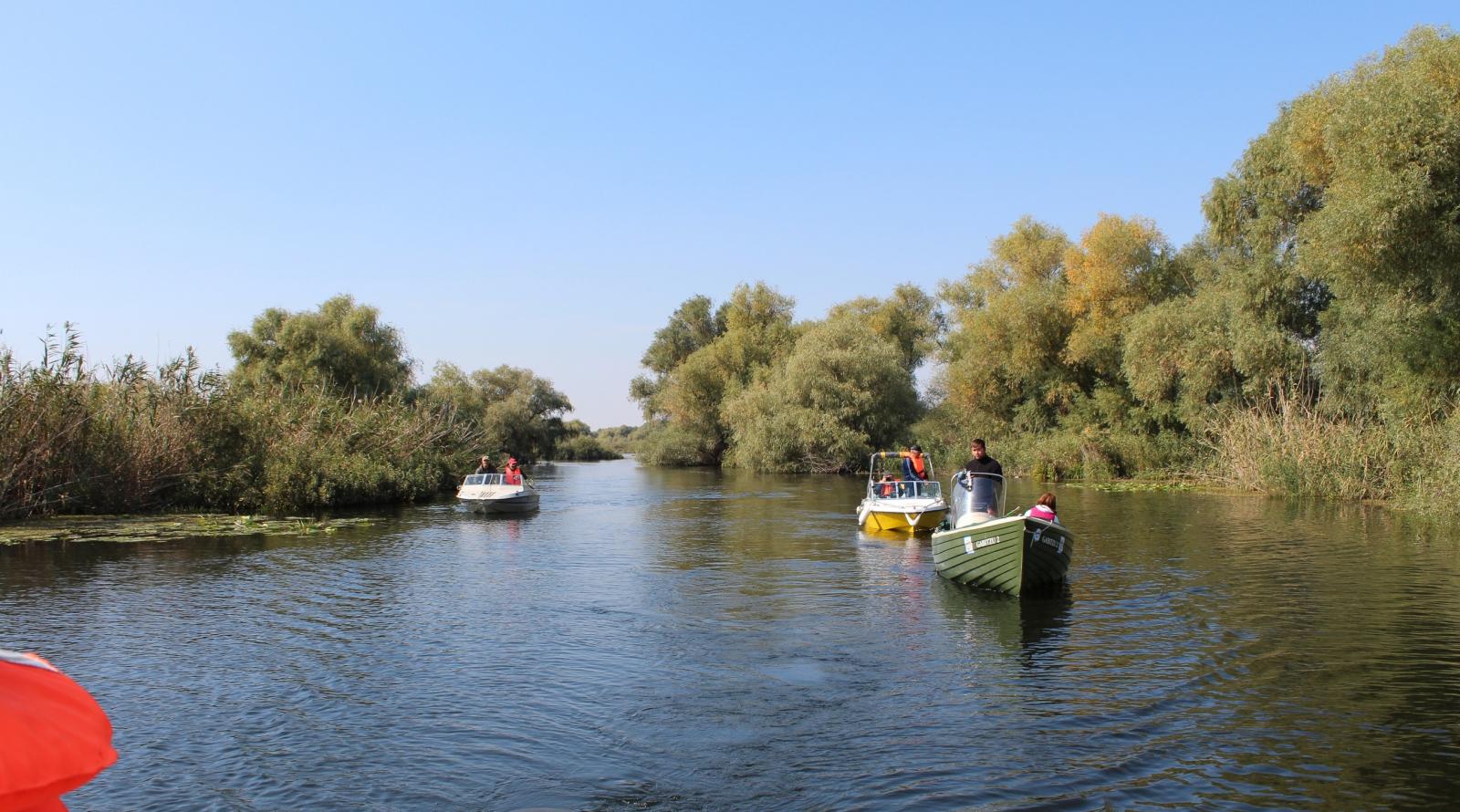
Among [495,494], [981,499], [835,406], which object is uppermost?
[835,406]

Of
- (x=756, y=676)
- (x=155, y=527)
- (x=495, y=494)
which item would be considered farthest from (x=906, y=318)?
(x=756, y=676)

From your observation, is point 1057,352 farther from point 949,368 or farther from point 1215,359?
point 1215,359

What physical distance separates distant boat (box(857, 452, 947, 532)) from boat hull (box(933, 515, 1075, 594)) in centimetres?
723

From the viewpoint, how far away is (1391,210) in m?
23.0

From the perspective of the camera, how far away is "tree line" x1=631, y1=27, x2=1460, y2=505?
2402 cm

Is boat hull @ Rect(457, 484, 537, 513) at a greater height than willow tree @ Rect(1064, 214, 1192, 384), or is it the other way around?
willow tree @ Rect(1064, 214, 1192, 384)

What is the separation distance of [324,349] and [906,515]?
42237mm

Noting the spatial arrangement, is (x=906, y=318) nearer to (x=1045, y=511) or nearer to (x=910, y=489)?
(x=910, y=489)

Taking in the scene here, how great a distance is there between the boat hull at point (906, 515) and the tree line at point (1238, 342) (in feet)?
37.8

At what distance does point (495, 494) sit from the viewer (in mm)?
31516

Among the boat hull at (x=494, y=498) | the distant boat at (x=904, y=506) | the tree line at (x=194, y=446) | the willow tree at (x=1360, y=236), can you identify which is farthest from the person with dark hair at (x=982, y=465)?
the tree line at (x=194, y=446)

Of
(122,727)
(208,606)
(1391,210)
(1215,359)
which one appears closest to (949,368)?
(1215,359)

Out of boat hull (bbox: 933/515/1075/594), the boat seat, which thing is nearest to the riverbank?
the boat seat

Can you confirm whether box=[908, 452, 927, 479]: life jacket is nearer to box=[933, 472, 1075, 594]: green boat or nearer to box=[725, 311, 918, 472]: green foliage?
box=[933, 472, 1075, 594]: green boat
